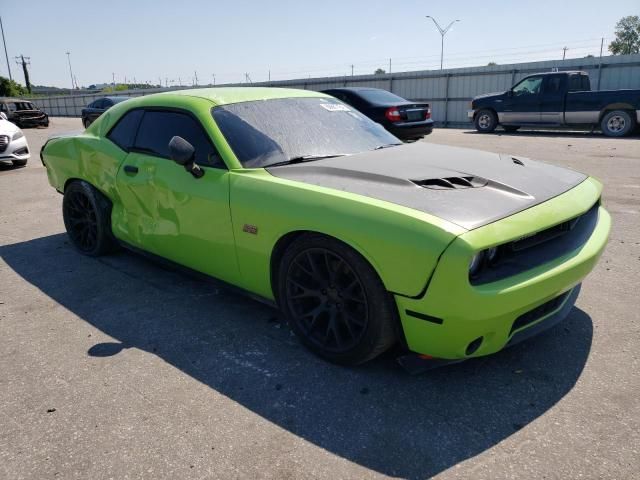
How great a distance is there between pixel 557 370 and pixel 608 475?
767 millimetres

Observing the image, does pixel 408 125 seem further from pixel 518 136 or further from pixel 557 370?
pixel 557 370

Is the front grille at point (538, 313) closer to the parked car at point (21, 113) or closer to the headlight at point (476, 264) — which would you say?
the headlight at point (476, 264)

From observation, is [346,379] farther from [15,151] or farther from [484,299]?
[15,151]

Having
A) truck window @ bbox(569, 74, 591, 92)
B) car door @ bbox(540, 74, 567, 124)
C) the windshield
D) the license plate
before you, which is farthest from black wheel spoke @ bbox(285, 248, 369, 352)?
truck window @ bbox(569, 74, 591, 92)

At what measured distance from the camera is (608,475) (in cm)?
193

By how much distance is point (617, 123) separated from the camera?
13.6 metres

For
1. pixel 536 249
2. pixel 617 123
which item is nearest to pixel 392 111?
pixel 617 123

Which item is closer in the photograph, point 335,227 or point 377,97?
point 335,227

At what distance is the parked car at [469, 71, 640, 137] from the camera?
43.8ft

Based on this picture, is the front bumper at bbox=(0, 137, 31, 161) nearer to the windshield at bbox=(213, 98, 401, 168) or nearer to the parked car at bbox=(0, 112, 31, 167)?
the parked car at bbox=(0, 112, 31, 167)

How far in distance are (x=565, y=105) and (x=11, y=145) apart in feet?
45.6

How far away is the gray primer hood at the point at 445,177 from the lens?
7.89 feet

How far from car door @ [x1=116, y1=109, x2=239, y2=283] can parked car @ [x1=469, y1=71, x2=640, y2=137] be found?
13368 mm

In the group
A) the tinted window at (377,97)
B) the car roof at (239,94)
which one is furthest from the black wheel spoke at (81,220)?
the tinted window at (377,97)
